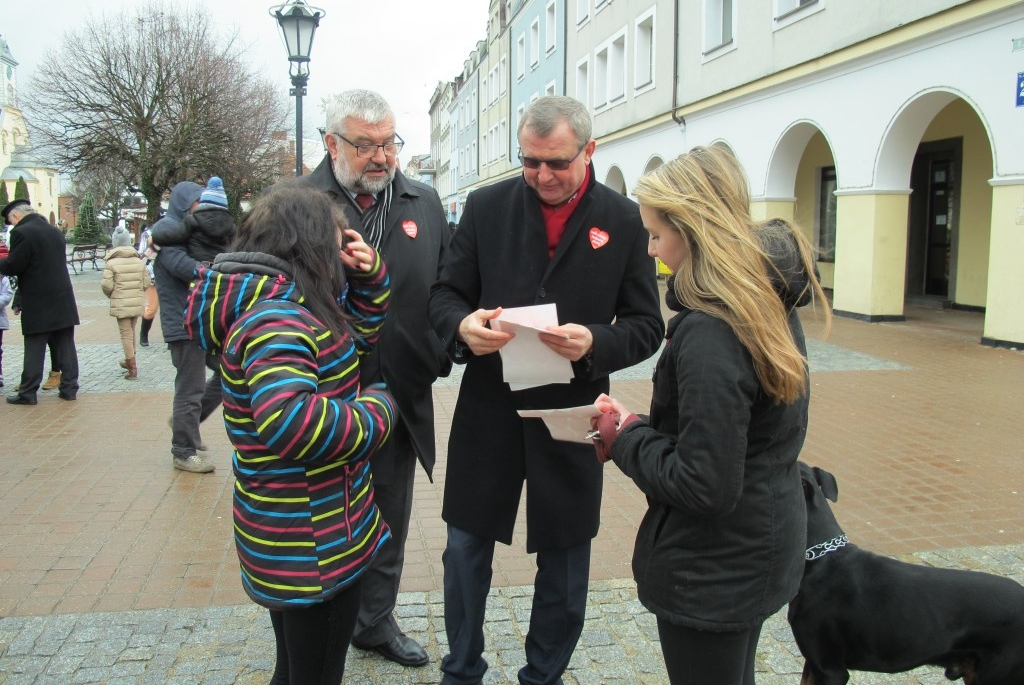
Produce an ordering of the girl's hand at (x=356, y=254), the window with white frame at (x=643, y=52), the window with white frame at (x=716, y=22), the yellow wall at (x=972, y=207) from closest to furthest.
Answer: the girl's hand at (x=356, y=254) → the yellow wall at (x=972, y=207) → the window with white frame at (x=716, y=22) → the window with white frame at (x=643, y=52)

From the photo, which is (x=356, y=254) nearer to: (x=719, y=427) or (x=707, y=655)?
(x=719, y=427)

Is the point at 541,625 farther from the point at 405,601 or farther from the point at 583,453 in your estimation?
the point at 405,601

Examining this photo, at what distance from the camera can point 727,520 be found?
1971 millimetres

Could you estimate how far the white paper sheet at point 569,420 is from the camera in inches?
89.7

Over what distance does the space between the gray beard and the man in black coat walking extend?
6.30 metres

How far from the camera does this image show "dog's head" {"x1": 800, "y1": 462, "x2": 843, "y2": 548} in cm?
258

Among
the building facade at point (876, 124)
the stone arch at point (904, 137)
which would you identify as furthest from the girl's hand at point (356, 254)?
the stone arch at point (904, 137)

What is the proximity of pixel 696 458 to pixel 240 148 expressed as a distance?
29275 millimetres

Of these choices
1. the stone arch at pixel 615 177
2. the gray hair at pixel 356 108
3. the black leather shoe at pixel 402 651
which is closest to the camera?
the gray hair at pixel 356 108

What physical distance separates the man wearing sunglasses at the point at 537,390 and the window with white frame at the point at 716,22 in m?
17.8

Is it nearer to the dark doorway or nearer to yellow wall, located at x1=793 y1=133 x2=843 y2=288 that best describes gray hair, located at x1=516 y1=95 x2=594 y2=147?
the dark doorway

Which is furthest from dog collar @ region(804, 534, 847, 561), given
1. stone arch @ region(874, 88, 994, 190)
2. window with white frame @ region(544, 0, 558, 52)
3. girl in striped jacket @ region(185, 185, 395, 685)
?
window with white frame @ region(544, 0, 558, 52)

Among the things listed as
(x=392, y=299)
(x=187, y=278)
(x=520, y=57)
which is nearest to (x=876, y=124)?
(x=187, y=278)

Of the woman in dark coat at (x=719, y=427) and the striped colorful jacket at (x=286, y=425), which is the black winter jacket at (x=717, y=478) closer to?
the woman in dark coat at (x=719, y=427)
